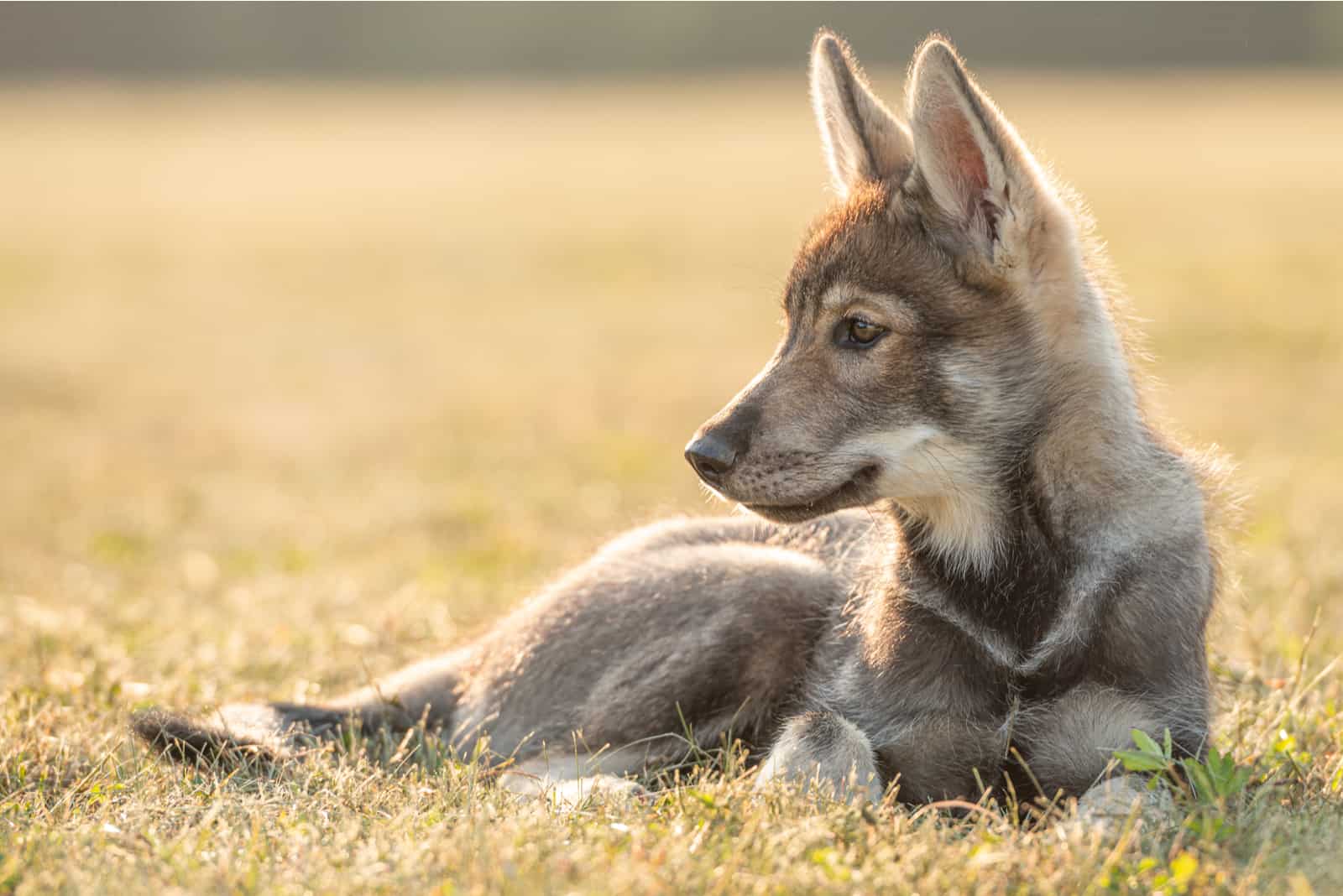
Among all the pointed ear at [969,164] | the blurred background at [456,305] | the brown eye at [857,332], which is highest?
the pointed ear at [969,164]

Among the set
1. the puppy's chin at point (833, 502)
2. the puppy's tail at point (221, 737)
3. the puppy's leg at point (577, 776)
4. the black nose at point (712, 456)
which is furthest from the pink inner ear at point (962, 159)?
the puppy's tail at point (221, 737)

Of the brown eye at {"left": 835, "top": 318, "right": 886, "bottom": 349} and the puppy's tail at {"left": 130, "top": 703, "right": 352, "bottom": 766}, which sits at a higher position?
the brown eye at {"left": 835, "top": 318, "right": 886, "bottom": 349}

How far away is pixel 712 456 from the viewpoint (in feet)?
13.8

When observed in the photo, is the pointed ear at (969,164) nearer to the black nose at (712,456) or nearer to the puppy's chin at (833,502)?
the puppy's chin at (833,502)

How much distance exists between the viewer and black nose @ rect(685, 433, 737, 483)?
421cm

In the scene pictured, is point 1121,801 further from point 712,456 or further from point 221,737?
point 221,737

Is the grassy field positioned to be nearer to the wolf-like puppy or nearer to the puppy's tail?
the puppy's tail

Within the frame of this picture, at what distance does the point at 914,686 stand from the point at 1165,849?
826mm

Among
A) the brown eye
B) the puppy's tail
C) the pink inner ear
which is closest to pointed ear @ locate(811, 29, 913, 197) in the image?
the pink inner ear

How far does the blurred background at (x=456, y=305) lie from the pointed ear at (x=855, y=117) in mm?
457

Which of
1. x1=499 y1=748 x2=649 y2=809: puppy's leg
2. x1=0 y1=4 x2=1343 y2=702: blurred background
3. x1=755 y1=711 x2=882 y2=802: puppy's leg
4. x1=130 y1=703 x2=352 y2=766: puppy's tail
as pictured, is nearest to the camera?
x1=755 y1=711 x2=882 y2=802: puppy's leg

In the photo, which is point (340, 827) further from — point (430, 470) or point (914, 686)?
point (430, 470)

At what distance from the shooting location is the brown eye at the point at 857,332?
4258 mm

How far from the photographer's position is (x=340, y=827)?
3895mm
